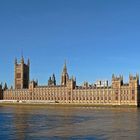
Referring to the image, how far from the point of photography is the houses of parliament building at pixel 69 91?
137 m

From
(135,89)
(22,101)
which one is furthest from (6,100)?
(135,89)

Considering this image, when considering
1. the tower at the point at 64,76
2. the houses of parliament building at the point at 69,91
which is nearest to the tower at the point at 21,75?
the houses of parliament building at the point at 69,91

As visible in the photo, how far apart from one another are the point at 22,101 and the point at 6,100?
35.6ft

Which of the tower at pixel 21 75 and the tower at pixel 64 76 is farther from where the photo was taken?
the tower at pixel 21 75

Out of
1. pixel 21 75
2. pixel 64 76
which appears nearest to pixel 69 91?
pixel 64 76

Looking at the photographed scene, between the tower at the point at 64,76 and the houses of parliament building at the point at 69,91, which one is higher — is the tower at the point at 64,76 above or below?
above

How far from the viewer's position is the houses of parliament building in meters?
137

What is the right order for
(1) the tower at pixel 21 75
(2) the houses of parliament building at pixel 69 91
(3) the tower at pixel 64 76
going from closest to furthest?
(2) the houses of parliament building at pixel 69 91, (3) the tower at pixel 64 76, (1) the tower at pixel 21 75

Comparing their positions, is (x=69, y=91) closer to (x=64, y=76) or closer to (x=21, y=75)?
(x=64, y=76)

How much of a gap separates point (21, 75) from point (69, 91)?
37001 millimetres

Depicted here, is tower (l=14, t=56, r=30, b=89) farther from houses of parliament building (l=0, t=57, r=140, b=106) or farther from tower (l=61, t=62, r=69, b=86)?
tower (l=61, t=62, r=69, b=86)

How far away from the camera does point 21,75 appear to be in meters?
184

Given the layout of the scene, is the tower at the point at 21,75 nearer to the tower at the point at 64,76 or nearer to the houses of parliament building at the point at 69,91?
the houses of parliament building at the point at 69,91

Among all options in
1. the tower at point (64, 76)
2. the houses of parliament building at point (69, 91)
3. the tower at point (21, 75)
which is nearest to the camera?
the houses of parliament building at point (69, 91)
